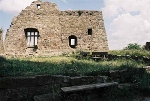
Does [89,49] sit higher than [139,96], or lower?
higher

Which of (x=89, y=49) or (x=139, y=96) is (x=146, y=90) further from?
(x=89, y=49)

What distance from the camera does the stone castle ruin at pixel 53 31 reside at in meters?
18.9

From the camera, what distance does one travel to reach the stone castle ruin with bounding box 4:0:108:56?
62.0 ft

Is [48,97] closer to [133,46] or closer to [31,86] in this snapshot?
[31,86]

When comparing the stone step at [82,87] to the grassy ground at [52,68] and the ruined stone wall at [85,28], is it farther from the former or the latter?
the ruined stone wall at [85,28]

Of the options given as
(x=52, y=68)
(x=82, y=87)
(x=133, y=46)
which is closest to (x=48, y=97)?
(x=82, y=87)

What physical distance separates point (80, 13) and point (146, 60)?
36.0 ft

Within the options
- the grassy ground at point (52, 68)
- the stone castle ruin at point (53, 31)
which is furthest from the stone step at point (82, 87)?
the stone castle ruin at point (53, 31)

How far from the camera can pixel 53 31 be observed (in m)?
19.3

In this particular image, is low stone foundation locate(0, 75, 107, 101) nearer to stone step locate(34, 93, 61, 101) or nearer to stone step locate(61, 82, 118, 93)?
stone step locate(34, 93, 61, 101)

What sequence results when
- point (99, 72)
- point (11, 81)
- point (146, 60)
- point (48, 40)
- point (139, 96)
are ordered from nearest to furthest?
point (11, 81)
point (139, 96)
point (99, 72)
point (146, 60)
point (48, 40)

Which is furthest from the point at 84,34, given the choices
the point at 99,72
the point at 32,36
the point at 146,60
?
the point at 99,72

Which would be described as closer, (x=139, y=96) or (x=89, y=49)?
(x=139, y=96)

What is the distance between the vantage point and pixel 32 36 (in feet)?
63.8
